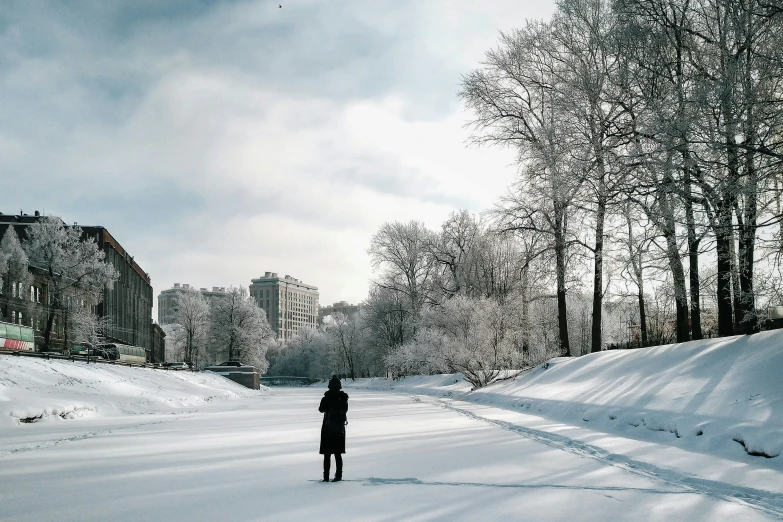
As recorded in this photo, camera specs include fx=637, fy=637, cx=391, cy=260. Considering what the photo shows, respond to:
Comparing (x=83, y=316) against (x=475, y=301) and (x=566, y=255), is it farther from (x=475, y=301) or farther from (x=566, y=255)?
(x=566, y=255)

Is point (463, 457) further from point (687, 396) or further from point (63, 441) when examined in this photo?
point (63, 441)

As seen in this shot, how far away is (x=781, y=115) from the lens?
1184 centimetres

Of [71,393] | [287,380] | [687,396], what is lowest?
[287,380]

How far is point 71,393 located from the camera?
951 inches

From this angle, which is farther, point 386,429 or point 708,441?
point 386,429

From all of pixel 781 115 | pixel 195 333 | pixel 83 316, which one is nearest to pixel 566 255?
pixel 781 115

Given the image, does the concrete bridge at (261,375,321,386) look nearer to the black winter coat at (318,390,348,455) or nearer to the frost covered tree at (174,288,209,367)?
the frost covered tree at (174,288,209,367)

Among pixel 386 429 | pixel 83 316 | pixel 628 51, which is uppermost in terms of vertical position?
pixel 628 51

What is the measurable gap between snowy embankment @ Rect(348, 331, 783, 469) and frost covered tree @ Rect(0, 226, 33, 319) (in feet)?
153

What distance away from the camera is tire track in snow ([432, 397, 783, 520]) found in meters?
7.69

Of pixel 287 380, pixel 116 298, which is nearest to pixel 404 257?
pixel 116 298

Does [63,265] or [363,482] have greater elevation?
[63,265]

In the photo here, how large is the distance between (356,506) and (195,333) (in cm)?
10034

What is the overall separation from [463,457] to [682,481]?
12.9 feet
